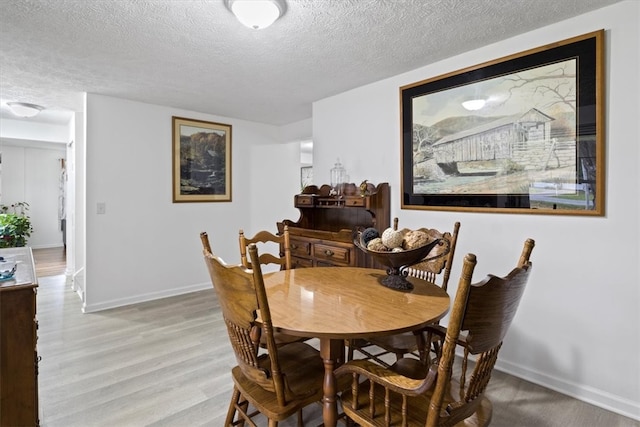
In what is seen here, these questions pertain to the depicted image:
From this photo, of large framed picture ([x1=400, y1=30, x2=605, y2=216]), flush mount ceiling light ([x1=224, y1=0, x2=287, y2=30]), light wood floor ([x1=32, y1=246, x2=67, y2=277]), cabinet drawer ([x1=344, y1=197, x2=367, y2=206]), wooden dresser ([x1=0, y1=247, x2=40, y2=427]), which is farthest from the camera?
light wood floor ([x1=32, y1=246, x2=67, y2=277])

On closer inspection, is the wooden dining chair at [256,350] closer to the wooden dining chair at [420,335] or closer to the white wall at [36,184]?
the wooden dining chair at [420,335]

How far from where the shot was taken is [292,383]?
141 cm

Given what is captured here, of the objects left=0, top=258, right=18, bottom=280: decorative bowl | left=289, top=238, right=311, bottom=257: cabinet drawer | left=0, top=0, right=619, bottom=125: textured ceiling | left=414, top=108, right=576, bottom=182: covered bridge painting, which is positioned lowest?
left=289, top=238, right=311, bottom=257: cabinet drawer

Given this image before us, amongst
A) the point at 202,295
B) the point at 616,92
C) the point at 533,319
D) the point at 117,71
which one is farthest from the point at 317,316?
the point at 202,295

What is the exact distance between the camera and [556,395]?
2.08 metres

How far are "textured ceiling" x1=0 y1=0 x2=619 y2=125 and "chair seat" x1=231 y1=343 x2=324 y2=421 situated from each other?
1.88 metres

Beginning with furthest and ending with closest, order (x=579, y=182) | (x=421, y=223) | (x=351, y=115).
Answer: (x=351, y=115)
(x=421, y=223)
(x=579, y=182)

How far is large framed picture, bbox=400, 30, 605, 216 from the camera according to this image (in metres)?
1.98

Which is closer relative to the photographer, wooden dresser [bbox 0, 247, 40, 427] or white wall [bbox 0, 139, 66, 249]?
wooden dresser [bbox 0, 247, 40, 427]

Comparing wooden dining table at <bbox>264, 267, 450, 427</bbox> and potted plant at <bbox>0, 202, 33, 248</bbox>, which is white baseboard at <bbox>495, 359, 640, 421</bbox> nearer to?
wooden dining table at <bbox>264, 267, 450, 427</bbox>

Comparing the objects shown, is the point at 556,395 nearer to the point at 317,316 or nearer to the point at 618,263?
the point at 618,263

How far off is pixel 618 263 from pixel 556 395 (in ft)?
2.95

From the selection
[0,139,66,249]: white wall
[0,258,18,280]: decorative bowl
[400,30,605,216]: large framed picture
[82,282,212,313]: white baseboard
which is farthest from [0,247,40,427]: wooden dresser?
[0,139,66,249]: white wall

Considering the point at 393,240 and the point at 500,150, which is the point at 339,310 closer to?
the point at 393,240
